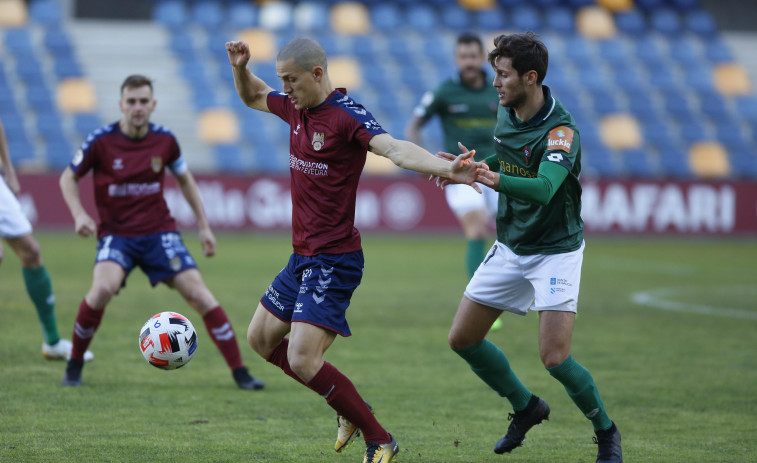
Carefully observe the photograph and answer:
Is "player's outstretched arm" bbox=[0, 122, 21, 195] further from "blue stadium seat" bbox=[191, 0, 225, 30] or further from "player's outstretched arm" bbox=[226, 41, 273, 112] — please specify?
"blue stadium seat" bbox=[191, 0, 225, 30]

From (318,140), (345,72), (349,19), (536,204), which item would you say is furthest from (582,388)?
(349,19)

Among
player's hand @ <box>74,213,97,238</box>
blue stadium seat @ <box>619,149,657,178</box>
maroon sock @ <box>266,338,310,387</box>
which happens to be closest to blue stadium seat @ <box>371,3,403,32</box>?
blue stadium seat @ <box>619,149,657,178</box>

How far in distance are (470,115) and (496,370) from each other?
4676 mm

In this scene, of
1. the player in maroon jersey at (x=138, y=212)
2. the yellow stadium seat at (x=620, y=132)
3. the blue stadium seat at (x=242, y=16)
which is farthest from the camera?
the blue stadium seat at (x=242, y=16)

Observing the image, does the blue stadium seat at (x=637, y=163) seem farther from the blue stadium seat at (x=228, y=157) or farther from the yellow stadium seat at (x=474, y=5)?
the blue stadium seat at (x=228, y=157)

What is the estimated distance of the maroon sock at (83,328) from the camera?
668 cm

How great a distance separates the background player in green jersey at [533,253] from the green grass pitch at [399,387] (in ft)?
1.23

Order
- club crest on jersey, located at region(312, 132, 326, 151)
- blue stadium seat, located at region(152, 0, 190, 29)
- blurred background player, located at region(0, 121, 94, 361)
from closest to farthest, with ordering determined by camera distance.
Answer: club crest on jersey, located at region(312, 132, 326, 151)
blurred background player, located at region(0, 121, 94, 361)
blue stadium seat, located at region(152, 0, 190, 29)

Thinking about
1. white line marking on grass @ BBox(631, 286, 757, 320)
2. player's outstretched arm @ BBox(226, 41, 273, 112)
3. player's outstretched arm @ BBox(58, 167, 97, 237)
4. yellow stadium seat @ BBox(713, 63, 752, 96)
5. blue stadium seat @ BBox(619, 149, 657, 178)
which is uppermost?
player's outstretched arm @ BBox(226, 41, 273, 112)

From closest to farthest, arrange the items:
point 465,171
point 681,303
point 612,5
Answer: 1. point 465,171
2. point 681,303
3. point 612,5

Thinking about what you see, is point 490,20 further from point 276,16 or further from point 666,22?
point 276,16

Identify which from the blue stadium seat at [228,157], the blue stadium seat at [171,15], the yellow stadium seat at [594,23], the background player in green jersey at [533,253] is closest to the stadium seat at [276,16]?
the blue stadium seat at [171,15]

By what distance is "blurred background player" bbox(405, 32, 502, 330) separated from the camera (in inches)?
378

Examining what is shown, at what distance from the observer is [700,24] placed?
29.7 m
